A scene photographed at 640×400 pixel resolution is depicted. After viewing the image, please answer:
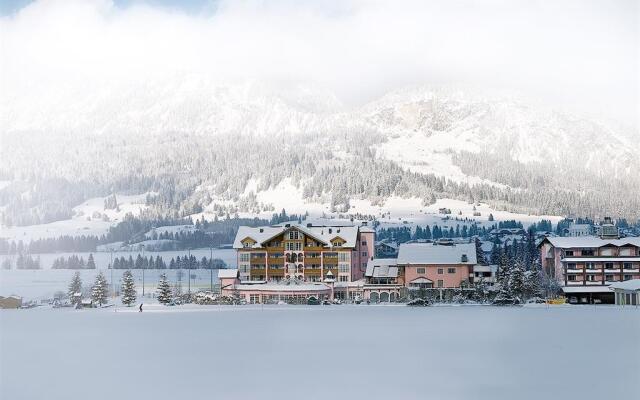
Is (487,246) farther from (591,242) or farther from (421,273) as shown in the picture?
(591,242)

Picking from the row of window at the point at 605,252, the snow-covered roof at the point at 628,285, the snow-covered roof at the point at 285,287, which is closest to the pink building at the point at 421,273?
the snow-covered roof at the point at 285,287

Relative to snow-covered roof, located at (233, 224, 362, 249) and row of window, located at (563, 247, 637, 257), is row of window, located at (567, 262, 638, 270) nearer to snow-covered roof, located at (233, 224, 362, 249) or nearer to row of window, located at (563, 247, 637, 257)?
row of window, located at (563, 247, 637, 257)

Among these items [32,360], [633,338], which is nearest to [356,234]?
[633,338]

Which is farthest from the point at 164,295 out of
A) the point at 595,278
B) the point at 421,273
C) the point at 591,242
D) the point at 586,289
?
the point at 591,242

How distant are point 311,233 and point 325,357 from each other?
59.0 m

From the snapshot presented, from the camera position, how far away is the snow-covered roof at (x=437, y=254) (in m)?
89.9

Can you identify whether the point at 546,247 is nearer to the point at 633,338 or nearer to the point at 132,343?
the point at 633,338

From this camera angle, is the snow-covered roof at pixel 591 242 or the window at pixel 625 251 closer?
the snow-covered roof at pixel 591 242

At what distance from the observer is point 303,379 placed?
3023cm

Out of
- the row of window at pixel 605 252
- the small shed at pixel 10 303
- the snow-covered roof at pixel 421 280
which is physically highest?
the row of window at pixel 605 252

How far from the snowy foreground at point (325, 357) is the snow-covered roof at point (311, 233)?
34.7 m

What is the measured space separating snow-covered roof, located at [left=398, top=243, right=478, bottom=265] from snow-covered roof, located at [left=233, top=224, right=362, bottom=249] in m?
7.05

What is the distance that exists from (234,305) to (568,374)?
53.7 meters

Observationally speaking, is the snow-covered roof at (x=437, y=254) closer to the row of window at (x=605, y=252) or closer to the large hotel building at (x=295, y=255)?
the large hotel building at (x=295, y=255)
